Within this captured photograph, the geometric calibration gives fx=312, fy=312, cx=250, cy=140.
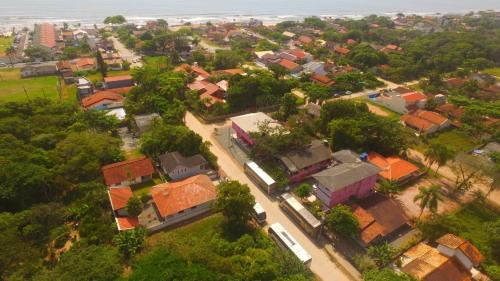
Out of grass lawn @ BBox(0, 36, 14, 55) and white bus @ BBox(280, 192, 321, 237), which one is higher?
grass lawn @ BBox(0, 36, 14, 55)

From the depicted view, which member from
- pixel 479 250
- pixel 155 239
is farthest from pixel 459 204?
pixel 155 239

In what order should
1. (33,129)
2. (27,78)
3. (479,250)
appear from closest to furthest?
1. (479,250)
2. (33,129)
3. (27,78)

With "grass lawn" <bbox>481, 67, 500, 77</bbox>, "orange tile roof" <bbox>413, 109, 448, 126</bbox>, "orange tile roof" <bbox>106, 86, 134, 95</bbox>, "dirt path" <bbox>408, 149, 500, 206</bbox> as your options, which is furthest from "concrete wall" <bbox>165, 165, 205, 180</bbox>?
"grass lawn" <bbox>481, 67, 500, 77</bbox>

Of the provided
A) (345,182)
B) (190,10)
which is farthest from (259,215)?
(190,10)

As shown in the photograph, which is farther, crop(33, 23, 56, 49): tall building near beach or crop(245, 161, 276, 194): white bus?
crop(33, 23, 56, 49): tall building near beach

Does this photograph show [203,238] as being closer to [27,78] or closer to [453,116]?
[453,116]

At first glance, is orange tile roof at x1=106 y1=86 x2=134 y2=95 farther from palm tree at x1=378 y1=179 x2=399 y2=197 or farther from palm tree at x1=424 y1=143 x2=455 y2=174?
palm tree at x1=424 y1=143 x2=455 y2=174
